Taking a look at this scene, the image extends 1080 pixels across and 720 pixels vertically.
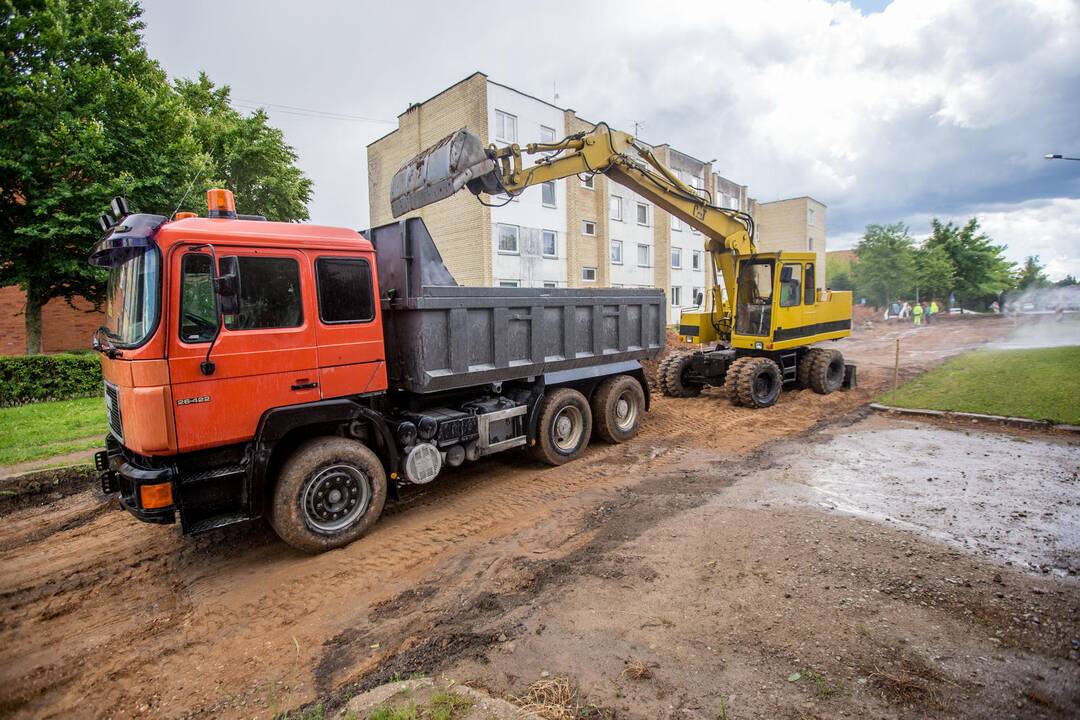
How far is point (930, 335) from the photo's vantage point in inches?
1077

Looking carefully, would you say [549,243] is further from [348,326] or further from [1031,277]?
[1031,277]

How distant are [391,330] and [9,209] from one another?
12.9m

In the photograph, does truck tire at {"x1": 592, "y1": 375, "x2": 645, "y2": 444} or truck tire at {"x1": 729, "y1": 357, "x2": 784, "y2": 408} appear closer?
truck tire at {"x1": 592, "y1": 375, "x2": 645, "y2": 444}

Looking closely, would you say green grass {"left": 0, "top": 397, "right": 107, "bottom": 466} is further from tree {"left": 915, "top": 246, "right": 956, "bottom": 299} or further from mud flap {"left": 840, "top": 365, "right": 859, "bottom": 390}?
tree {"left": 915, "top": 246, "right": 956, "bottom": 299}

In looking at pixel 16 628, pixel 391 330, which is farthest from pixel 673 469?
pixel 16 628

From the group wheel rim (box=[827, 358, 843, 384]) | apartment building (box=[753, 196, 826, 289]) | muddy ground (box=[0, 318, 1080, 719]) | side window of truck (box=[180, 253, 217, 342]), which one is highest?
apartment building (box=[753, 196, 826, 289])

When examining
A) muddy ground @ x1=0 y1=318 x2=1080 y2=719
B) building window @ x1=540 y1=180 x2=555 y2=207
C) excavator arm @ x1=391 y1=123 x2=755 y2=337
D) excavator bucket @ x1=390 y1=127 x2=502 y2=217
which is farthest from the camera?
building window @ x1=540 y1=180 x2=555 y2=207

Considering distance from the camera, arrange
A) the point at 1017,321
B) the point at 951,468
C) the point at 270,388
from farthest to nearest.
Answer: the point at 1017,321, the point at 951,468, the point at 270,388

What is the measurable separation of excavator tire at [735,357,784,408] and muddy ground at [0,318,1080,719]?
152 inches

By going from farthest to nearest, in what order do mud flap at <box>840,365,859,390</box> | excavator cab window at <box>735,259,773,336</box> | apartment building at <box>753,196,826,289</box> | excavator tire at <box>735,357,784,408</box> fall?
apartment building at <box>753,196,826,289</box> → mud flap at <box>840,365,859,390</box> → excavator cab window at <box>735,259,773,336</box> → excavator tire at <box>735,357,784,408</box>

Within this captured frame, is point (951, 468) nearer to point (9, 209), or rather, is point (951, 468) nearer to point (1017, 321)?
point (9, 209)

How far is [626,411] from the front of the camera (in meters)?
8.88

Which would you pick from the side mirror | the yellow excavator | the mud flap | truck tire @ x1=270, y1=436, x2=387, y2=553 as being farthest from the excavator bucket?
the mud flap

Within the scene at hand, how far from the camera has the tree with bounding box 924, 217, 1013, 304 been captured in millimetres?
44875
